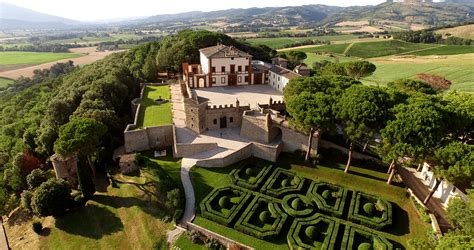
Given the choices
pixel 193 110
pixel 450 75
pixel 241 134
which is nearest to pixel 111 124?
pixel 193 110

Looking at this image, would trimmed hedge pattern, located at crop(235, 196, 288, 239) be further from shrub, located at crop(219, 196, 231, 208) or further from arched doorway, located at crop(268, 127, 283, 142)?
arched doorway, located at crop(268, 127, 283, 142)

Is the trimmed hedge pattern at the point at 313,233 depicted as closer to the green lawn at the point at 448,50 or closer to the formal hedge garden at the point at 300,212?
the formal hedge garden at the point at 300,212

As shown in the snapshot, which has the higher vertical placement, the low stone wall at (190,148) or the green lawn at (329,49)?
the green lawn at (329,49)

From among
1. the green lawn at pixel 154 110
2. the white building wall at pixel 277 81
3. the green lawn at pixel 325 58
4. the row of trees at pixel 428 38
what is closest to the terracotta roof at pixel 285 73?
the white building wall at pixel 277 81

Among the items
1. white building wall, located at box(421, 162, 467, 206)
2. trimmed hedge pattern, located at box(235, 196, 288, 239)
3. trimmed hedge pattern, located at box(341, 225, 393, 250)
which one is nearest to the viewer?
trimmed hedge pattern, located at box(341, 225, 393, 250)

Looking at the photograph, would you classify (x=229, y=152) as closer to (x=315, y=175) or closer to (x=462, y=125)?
(x=315, y=175)

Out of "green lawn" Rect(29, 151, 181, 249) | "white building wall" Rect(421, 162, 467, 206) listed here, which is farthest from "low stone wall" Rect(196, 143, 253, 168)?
"white building wall" Rect(421, 162, 467, 206)
